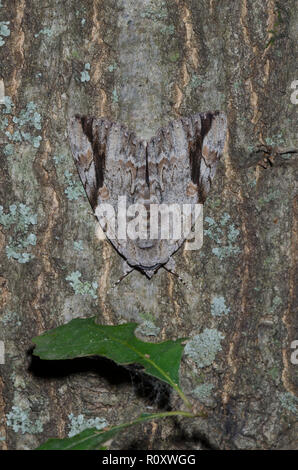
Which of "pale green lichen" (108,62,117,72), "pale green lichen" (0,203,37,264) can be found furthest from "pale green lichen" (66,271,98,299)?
"pale green lichen" (108,62,117,72)

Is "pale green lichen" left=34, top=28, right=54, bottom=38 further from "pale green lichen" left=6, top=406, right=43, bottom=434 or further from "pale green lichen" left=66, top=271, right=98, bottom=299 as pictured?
"pale green lichen" left=6, top=406, right=43, bottom=434

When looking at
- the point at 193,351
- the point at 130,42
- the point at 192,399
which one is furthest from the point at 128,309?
the point at 130,42

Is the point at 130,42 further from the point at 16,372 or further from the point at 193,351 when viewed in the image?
the point at 16,372

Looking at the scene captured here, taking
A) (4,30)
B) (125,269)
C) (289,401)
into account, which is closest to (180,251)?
(125,269)

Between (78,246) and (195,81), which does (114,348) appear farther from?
(195,81)

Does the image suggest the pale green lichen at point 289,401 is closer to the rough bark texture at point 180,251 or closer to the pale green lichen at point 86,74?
the rough bark texture at point 180,251

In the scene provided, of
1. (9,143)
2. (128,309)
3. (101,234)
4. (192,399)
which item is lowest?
(192,399)
